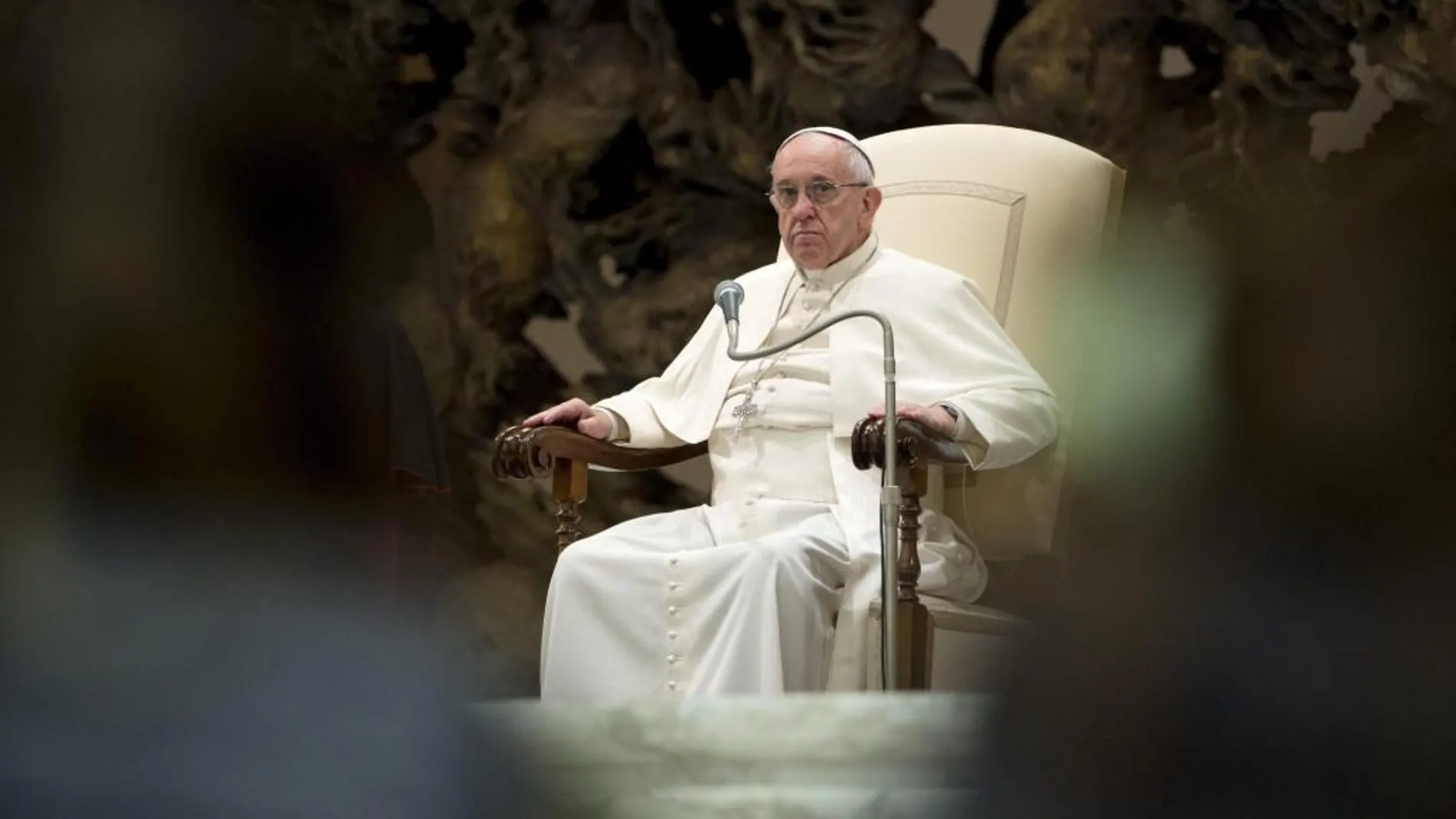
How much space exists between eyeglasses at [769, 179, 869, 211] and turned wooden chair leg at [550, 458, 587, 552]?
668 millimetres

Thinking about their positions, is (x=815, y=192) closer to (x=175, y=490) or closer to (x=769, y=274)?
(x=769, y=274)

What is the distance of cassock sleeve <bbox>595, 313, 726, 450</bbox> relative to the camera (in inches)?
141

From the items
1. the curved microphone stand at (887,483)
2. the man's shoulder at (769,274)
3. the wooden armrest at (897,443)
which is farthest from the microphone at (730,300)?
the man's shoulder at (769,274)

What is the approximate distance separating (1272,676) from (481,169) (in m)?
4.74

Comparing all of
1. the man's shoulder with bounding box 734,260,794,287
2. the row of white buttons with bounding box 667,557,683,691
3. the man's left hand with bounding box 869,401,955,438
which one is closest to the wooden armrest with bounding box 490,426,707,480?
the row of white buttons with bounding box 667,557,683,691

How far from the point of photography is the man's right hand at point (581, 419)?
3398mm

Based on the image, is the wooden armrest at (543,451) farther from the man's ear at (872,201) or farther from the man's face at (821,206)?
the man's ear at (872,201)

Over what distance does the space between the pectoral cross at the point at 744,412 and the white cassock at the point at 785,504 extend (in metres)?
0.02

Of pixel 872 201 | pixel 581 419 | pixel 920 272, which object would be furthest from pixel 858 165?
pixel 581 419

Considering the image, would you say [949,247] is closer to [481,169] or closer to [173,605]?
[481,169]

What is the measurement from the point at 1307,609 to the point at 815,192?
2.96 meters

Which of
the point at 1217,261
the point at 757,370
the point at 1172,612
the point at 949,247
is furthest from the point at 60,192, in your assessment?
the point at 949,247

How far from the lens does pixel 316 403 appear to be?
2.06ft

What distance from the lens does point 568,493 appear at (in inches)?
134
